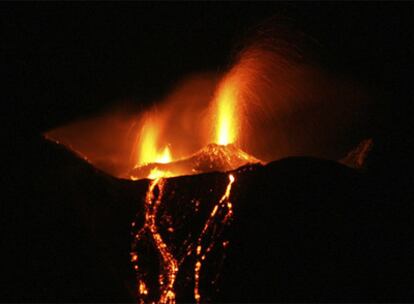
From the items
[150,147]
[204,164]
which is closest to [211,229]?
[204,164]

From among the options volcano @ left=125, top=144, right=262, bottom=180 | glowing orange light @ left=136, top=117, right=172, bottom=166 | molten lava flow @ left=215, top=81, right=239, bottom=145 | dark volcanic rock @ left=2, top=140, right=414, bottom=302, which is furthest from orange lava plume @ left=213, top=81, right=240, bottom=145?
dark volcanic rock @ left=2, top=140, right=414, bottom=302

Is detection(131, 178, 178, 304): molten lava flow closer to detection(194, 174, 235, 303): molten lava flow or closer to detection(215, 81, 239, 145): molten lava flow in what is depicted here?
detection(194, 174, 235, 303): molten lava flow

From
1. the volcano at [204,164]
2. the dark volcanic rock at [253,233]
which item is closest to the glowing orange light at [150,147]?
the volcano at [204,164]

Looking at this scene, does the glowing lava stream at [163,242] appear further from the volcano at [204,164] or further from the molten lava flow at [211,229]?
the volcano at [204,164]

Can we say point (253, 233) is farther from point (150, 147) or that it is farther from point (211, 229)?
point (150, 147)

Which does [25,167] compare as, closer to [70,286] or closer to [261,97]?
[70,286]

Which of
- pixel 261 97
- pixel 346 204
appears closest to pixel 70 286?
pixel 346 204

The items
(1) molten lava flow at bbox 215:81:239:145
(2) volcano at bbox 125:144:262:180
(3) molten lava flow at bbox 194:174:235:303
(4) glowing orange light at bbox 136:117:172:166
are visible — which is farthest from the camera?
(1) molten lava flow at bbox 215:81:239:145

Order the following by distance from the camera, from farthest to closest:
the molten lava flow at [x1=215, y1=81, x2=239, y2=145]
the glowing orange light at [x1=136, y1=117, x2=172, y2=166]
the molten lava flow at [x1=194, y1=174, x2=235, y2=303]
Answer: the molten lava flow at [x1=215, y1=81, x2=239, y2=145], the glowing orange light at [x1=136, y1=117, x2=172, y2=166], the molten lava flow at [x1=194, y1=174, x2=235, y2=303]
